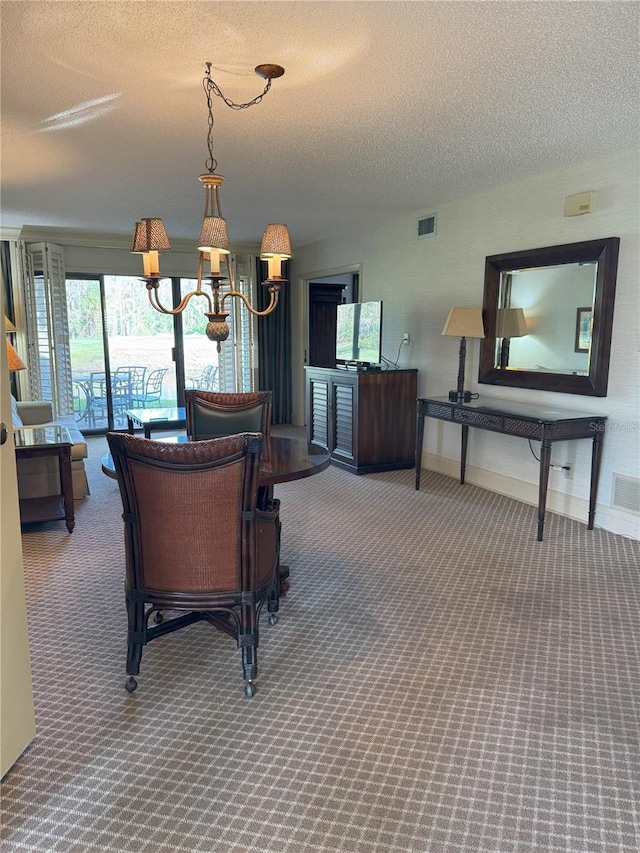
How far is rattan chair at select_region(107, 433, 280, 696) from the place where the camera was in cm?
193

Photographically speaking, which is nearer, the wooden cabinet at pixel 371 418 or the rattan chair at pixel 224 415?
the rattan chair at pixel 224 415

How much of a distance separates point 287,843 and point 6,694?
94cm

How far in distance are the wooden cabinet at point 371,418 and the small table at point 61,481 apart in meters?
2.57

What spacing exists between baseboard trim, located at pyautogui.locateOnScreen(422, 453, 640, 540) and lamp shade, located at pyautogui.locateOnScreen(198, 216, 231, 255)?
3090 mm

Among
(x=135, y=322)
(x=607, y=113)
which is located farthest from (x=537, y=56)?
(x=135, y=322)

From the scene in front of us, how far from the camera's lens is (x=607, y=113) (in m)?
2.90

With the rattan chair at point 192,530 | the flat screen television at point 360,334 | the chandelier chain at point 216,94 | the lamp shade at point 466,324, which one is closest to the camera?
the rattan chair at point 192,530

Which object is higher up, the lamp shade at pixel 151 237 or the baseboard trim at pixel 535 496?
the lamp shade at pixel 151 237

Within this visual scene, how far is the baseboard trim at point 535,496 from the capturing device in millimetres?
3779

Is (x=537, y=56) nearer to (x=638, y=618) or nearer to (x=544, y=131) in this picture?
(x=544, y=131)

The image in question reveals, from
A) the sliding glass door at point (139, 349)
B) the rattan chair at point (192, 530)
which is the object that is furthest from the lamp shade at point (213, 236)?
the sliding glass door at point (139, 349)

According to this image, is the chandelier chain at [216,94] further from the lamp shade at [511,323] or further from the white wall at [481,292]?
the lamp shade at [511,323]

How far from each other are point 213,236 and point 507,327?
2789 mm

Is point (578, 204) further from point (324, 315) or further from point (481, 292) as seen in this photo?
point (324, 315)
